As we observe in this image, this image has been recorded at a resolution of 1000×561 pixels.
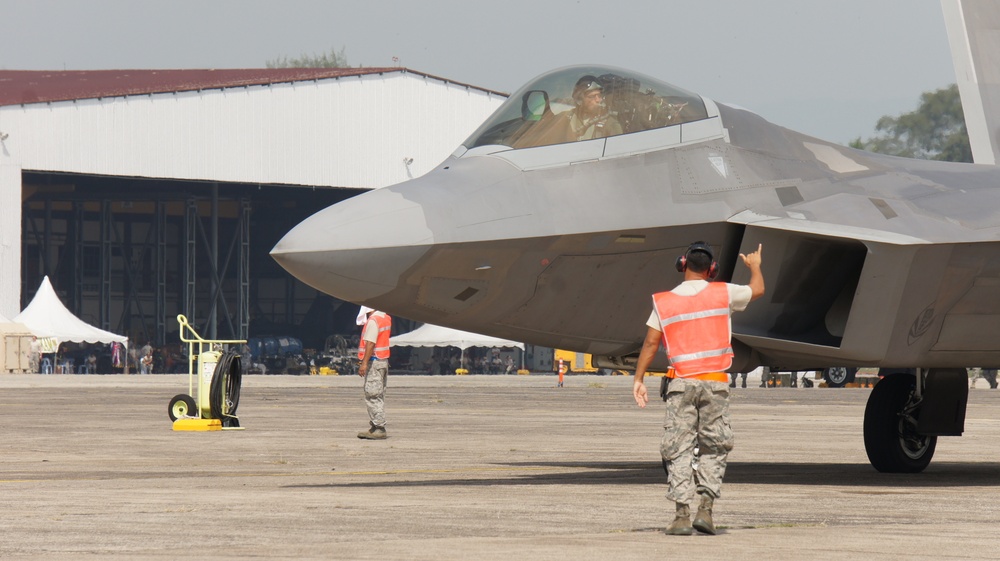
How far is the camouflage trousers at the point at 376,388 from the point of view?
62.9 feet

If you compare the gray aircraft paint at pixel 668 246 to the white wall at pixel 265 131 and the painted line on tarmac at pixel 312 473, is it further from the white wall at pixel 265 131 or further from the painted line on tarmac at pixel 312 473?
the white wall at pixel 265 131

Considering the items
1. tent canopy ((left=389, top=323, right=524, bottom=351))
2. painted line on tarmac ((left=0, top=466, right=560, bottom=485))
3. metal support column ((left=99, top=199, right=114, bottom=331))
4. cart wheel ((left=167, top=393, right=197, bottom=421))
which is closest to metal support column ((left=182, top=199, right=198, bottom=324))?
metal support column ((left=99, top=199, right=114, bottom=331))

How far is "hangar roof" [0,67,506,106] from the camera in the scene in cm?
6253

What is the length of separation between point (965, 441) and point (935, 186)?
8.49 metres

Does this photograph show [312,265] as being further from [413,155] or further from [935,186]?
[413,155]

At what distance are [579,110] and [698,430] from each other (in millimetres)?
3731

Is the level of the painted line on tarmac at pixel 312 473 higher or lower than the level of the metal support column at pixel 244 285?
lower

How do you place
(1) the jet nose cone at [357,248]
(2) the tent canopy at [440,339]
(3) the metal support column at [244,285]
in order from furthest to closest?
(3) the metal support column at [244,285], (2) the tent canopy at [440,339], (1) the jet nose cone at [357,248]

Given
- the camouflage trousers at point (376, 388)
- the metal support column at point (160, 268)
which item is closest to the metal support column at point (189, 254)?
the metal support column at point (160, 268)

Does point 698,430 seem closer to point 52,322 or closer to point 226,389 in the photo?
point 226,389

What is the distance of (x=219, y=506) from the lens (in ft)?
33.2

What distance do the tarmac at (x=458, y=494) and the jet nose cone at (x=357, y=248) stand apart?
1.63 meters

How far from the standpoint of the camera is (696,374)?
28.5 feet

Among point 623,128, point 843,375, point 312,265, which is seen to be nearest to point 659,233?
point 623,128
